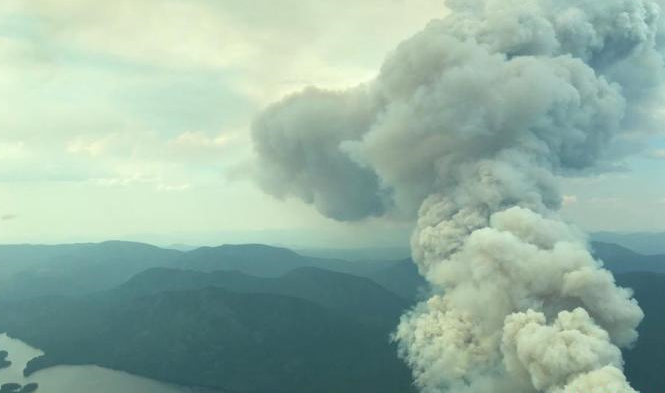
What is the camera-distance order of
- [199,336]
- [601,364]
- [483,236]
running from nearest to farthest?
[601,364], [483,236], [199,336]

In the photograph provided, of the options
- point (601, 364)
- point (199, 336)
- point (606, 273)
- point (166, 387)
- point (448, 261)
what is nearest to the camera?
point (601, 364)

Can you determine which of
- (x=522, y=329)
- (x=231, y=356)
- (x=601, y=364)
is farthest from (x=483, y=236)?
(x=231, y=356)

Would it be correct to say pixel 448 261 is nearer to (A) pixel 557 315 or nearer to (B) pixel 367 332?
(A) pixel 557 315

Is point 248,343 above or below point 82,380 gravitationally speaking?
above

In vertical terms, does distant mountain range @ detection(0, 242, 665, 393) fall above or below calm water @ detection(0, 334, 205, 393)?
above

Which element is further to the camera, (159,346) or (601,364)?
(159,346)

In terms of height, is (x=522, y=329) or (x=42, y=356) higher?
(x=522, y=329)

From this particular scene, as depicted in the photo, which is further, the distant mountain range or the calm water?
the distant mountain range

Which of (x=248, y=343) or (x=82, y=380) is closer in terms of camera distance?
(x=82, y=380)
